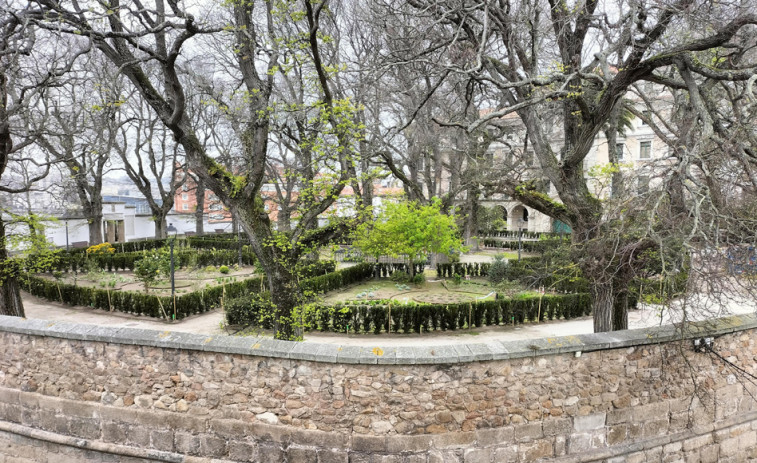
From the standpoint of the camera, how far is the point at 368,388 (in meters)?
5.04

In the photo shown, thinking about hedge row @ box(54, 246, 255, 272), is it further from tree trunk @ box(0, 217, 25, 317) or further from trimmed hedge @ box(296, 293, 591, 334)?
trimmed hedge @ box(296, 293, 591, 334)

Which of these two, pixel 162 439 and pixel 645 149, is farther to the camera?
pixel 645 149

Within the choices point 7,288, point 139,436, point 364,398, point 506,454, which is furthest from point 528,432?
point 7,288

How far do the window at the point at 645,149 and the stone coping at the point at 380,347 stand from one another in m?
30.4

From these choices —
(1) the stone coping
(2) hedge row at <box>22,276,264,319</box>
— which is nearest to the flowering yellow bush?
(2) hedge row at <box>22,276,264,319</box>

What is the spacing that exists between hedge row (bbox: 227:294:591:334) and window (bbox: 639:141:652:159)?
85.6 ft

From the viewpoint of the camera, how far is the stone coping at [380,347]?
500 centimetres

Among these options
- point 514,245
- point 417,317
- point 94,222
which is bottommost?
point 417,317

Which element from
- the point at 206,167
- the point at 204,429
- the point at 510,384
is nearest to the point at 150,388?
the point at 204,429

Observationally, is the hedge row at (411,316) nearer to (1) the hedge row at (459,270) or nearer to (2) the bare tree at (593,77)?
(2) the bare tree at (593,77)

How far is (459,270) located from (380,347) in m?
14.7

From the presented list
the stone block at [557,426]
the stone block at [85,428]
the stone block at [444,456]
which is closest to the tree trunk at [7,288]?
the stone block at [85,428]

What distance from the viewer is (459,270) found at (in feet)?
63.6

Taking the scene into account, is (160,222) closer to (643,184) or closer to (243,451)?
(243,451)
